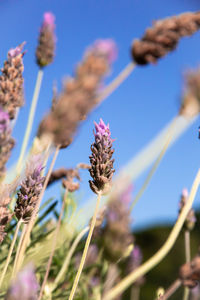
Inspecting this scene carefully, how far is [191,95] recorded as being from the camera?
59 centimetres

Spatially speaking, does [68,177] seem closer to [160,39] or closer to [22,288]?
[160,39]

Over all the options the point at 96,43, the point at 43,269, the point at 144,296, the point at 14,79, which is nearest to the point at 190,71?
the point at 96,43

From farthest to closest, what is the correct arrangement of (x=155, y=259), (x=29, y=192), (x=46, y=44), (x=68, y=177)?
1. (x=46, y=44)
2. (x=68, y=177)
3. (x=29, y=192)
4. (x=155, y=259)

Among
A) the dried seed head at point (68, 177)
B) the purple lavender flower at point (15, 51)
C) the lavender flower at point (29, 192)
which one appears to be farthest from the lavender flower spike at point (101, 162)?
the dried seed head at point (68, 177)

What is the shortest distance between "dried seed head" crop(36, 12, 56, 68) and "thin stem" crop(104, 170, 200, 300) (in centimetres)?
120

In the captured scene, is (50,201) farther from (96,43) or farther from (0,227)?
(96,43)

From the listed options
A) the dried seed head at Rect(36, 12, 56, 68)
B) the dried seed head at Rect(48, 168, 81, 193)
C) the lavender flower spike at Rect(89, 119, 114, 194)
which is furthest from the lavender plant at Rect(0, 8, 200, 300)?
the dried seed head at Rect(36, 12, 56, 68)

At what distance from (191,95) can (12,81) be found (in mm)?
338

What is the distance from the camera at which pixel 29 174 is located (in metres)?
0.78

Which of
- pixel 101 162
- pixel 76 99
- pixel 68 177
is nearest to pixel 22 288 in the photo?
pixel 76 99

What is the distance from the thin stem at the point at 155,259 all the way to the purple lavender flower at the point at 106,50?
28 cm

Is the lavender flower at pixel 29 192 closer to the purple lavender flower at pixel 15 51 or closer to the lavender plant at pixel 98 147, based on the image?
the lavender plant at pixel 98 147

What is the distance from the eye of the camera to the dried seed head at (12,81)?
0.69 m

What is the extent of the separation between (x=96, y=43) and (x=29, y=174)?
0.34 meters
